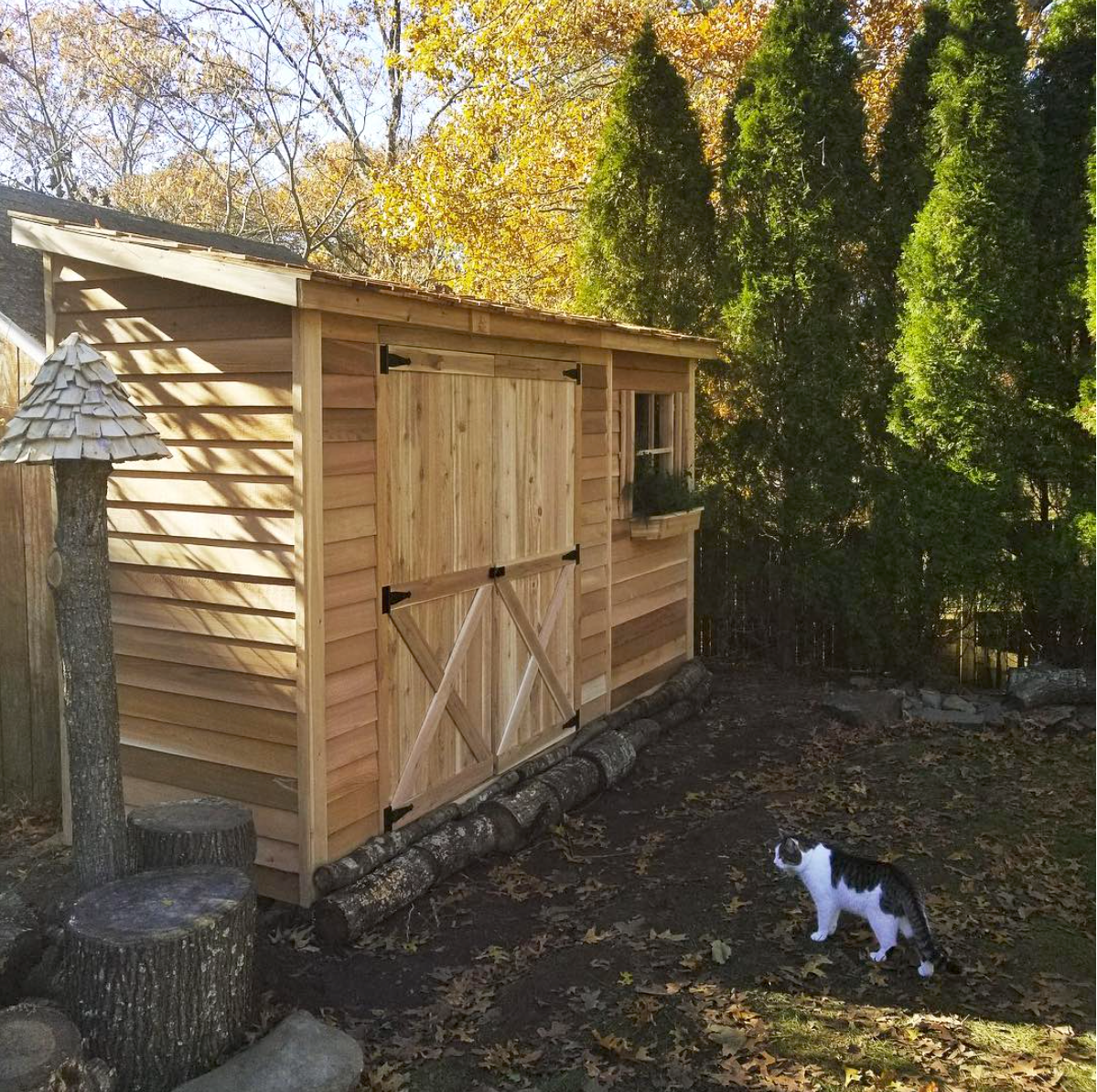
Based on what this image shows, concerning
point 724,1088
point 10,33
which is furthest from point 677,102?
point 10,33

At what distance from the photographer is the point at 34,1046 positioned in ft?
11.4

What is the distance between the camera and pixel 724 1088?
408 cm

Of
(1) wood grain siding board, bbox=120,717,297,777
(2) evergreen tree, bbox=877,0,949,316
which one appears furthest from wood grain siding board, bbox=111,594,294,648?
(2) evergreen tree, bbox=877,0,949,316

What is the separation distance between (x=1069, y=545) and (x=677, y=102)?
5786mm

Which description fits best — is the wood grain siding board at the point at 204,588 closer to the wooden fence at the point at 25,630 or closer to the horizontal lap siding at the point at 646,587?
the wooden fence at the point at 25,630

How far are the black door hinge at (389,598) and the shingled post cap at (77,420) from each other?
153 cm

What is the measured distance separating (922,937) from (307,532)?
3378 millimetres

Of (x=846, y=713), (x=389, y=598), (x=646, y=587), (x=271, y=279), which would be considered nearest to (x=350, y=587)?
(x=389, y=598)

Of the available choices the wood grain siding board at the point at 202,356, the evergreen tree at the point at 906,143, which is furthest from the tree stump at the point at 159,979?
the evergreen tree at the point at 906,143

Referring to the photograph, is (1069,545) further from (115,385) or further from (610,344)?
(115,385)

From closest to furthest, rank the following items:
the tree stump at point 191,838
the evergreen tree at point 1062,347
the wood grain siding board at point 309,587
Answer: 1. the tree stump at point 191,838
2. the wood grain siding board at point 309,587
3. the evergreen tree at point 1062,347

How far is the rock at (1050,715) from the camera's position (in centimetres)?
880

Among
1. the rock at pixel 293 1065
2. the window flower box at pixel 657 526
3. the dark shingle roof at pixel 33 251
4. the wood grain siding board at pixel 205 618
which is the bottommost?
the rock at pixel 293 1065

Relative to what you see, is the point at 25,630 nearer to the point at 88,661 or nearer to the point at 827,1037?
the point at 88,661
